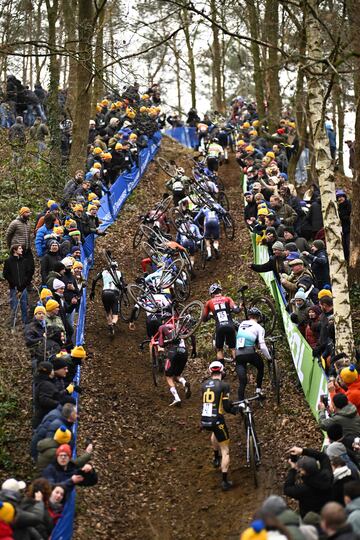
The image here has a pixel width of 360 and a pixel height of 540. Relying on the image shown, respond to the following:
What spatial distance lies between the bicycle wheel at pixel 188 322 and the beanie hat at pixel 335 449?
622 centimetres

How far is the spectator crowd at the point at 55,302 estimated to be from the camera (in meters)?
9.11

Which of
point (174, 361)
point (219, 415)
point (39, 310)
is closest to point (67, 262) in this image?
point (39, 310)

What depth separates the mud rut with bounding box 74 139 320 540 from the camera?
11609mm

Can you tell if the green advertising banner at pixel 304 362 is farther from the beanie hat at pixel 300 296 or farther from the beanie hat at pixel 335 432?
the beanie hat at pixel 335 432

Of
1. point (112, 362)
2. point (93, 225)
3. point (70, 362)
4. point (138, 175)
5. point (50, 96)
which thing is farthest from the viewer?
point (138, 175)

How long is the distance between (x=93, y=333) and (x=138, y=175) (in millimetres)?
13012

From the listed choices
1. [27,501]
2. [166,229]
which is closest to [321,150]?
[27,501]

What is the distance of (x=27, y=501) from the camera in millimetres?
8781

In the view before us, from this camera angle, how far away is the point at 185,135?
3934 centimetres

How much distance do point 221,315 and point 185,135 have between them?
24.8 metres

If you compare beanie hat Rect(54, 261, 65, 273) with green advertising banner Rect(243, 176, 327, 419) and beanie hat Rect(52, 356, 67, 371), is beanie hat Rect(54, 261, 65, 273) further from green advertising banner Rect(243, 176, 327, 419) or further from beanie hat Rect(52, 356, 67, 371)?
green advertising banner Rect(243, 176, 327, 419)

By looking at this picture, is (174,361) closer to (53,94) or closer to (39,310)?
(39,310)

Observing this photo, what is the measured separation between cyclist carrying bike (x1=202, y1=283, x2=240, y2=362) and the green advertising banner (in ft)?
3.83

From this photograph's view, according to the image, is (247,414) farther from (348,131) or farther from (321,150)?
(348,131)
